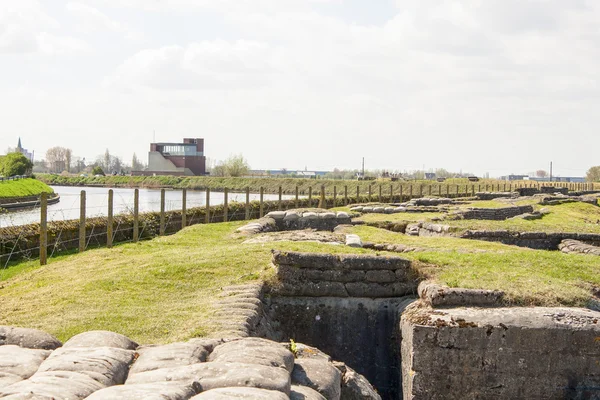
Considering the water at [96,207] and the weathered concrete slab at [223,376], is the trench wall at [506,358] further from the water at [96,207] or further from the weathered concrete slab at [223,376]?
the water at [96,207]

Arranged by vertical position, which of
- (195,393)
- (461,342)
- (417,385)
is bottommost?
(417,385)

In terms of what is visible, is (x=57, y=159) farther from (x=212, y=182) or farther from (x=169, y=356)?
(x=169, y=356)

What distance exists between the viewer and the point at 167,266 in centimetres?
1032

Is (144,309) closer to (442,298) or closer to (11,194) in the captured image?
(442,298)

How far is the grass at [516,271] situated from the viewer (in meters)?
8.46

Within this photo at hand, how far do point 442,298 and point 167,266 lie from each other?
4349mm

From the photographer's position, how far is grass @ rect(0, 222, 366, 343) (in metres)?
7.54

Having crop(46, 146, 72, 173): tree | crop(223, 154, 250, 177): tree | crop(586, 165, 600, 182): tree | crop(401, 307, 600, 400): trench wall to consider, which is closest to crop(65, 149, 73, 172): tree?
crop(46, 146, 72, 173): tree

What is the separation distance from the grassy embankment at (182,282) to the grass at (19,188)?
35.9m

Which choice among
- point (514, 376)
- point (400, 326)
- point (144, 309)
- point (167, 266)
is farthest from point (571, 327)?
point (167, 266)

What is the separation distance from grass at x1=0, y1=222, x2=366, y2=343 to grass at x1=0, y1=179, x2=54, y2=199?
35.3 meters

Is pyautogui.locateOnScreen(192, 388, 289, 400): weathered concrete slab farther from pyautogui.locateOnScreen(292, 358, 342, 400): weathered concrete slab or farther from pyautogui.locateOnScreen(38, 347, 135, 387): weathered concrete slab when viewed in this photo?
pyautogui.locateOnScreen(292, 358, 342, 400): weathered concrete slab

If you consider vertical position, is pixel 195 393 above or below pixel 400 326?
above

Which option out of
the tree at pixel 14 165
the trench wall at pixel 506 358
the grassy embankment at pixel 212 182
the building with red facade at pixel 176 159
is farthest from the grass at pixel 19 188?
the building with red facade at pixel 176 159
